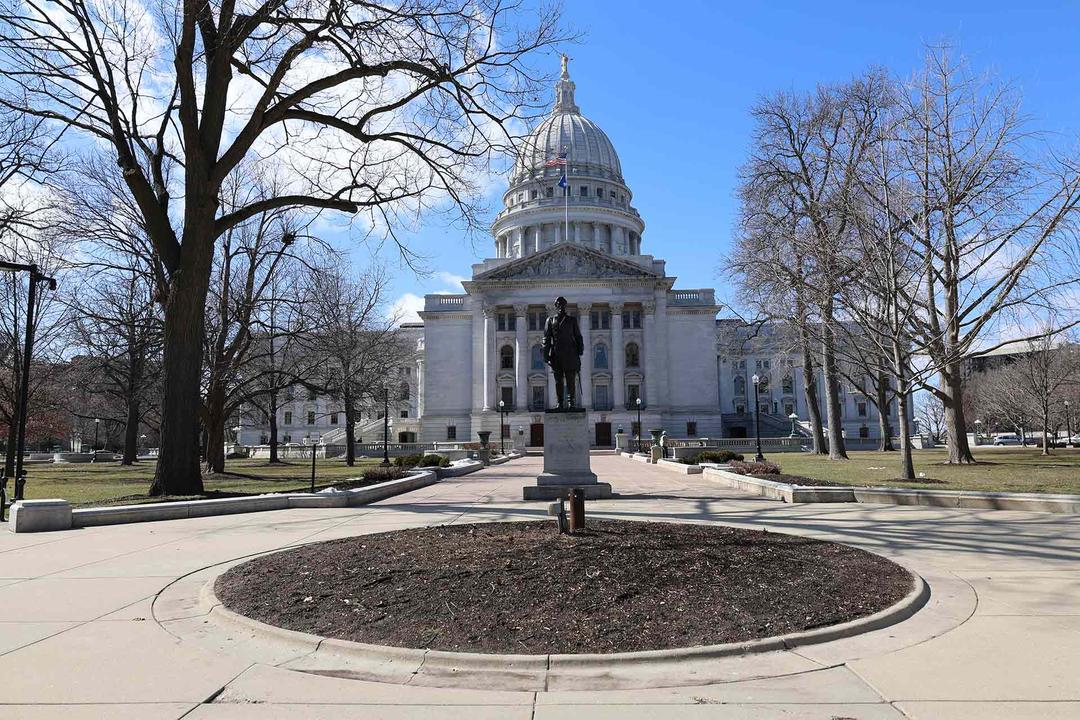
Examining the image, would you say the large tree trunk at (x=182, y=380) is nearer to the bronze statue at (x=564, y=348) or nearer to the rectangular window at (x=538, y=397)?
the bronze statue at (x=564, y=348)

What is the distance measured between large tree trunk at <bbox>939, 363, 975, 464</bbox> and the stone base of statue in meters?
18.7

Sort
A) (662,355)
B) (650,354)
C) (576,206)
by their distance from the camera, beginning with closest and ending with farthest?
1. (650,354)
2. (662,355)
3. (576,206)

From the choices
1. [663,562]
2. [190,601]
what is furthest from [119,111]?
[663,562]

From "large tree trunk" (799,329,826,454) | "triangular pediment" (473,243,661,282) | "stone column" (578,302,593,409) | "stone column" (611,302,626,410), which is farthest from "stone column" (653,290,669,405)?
"large tree trunk" (799,329,826,454)

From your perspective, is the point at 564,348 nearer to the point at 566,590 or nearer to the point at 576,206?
the point at 566,590

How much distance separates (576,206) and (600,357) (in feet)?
83.2

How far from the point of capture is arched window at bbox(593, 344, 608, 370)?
260 ft

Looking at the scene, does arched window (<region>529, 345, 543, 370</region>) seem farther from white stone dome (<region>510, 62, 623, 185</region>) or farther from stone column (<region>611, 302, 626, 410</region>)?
white stone dome (<region>510, 62, 623, 185</region>)

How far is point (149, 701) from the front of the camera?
4.54m

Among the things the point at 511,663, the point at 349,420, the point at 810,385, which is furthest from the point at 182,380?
the point at 810,385

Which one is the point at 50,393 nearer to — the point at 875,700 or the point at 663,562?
the point at 663,562

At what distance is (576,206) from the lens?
94.4 meters

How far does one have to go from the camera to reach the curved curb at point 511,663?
15.9ft

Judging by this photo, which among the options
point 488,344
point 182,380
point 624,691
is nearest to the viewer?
point 624,691
